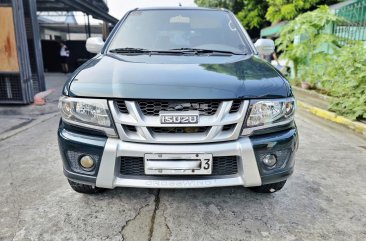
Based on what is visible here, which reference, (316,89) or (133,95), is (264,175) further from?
(316,89)

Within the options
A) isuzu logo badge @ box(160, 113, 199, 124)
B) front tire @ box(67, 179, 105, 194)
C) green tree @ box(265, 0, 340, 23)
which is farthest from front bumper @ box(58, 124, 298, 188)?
green tree @ box(265, 0, 340, 23)

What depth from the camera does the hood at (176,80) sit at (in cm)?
198

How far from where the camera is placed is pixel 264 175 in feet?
6.94

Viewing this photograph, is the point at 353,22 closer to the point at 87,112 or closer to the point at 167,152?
the point at 167,152

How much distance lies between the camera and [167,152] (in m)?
1.96

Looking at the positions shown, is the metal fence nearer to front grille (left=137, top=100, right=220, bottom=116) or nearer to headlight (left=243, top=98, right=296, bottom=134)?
headlight (left=243, top=98, right=296, bottom=134)

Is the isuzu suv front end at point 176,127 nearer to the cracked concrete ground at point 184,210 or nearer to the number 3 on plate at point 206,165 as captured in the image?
the number 3 on plate at point 206,165

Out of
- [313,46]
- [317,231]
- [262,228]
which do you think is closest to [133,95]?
[262,228]

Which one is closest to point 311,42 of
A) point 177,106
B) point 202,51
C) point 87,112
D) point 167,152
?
point 202,51

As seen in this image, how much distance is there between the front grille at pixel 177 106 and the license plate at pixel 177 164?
0.94 feet

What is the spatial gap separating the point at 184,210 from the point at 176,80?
102 cm

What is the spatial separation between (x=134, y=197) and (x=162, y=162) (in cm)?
70

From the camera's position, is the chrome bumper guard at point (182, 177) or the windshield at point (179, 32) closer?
the chrome bumper guard at point (182, 177)

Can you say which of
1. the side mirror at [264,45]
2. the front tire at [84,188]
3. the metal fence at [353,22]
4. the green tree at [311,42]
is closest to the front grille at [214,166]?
the front tire at [84,188]
